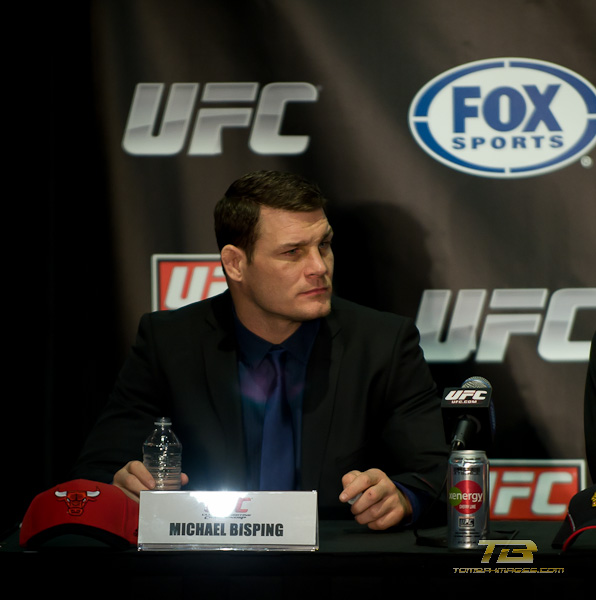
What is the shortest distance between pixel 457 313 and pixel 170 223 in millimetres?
1055

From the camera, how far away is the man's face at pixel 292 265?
2.66 metres

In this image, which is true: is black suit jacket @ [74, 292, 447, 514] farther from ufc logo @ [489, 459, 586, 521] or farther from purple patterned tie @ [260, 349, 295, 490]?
ufc logo @ [489, 459, 586, 521]

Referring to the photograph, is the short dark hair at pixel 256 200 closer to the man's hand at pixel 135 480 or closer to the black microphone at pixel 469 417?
the man's hand at pixel 135 480

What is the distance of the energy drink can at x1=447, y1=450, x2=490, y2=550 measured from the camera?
1.79 m

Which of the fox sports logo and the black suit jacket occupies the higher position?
the fox sports logo

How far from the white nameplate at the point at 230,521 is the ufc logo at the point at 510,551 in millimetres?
318

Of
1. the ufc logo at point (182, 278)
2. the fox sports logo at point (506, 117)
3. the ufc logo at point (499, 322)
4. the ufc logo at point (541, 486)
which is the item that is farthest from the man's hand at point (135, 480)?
the fox sports logo at point (506, 117)

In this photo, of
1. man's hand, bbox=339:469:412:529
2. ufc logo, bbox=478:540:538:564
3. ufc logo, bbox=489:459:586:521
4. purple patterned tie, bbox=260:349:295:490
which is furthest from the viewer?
ufc logo, bbox=489:459:586:521

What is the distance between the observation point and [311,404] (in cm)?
266

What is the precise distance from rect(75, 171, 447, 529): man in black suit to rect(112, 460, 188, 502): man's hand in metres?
0.33

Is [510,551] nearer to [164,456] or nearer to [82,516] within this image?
[82,516]

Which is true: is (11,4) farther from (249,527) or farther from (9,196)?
(249,527)

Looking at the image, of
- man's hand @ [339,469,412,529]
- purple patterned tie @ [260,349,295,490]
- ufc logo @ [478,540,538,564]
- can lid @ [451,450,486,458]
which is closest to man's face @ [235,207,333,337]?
purple patterned tie @ [260,349,295,490]

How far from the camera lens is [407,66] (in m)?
3.34
